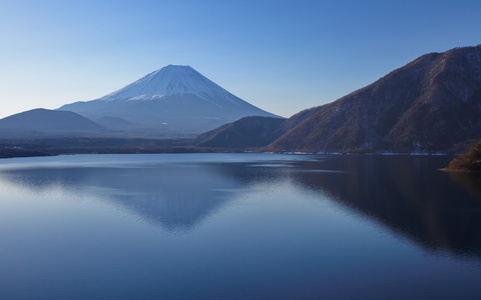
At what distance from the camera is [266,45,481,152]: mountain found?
115 meters

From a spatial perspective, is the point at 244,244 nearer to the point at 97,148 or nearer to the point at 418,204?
the point at 418,204

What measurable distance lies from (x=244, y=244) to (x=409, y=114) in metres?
114

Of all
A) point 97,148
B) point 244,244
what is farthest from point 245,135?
point 244,244

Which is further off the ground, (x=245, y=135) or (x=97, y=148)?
(x=245, y=135)

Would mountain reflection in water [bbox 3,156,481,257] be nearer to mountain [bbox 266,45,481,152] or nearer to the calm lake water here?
the calm lake water

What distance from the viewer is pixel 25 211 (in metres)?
32.9

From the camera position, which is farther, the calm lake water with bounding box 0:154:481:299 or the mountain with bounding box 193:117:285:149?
the mountain with bounding box 193:117:285:149

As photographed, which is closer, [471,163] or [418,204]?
[418,204]

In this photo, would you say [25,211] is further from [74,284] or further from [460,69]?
[460,69]

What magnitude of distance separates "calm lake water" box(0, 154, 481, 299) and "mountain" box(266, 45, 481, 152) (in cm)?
7909

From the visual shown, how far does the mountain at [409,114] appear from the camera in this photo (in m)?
115

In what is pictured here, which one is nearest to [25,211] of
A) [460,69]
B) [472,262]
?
[472,262]

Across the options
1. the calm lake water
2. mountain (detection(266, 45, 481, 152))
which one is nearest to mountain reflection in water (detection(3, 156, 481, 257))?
the calm lake water

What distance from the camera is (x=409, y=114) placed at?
405 ft
